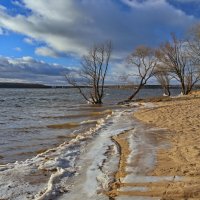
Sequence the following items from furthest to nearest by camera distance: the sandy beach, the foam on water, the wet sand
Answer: the foam on water
the sandy beach
the wet sand

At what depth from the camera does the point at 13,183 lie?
7.98m

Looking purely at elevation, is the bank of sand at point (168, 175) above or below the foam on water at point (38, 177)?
above

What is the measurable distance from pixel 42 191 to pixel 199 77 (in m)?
44.9

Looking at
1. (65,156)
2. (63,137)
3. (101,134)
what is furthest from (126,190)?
(63,137)

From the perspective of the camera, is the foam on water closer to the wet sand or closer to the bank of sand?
the bank of sand

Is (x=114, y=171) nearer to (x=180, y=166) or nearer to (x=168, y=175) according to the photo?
(x=168, y=175)

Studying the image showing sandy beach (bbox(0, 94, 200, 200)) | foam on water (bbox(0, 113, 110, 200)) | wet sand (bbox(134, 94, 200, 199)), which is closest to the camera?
wet sand (bbox(134, 94, 200, 199))

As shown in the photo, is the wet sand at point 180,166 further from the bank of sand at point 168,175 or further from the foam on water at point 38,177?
the foam on water at point 38,177

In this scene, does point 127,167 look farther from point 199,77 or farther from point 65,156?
point 199,77

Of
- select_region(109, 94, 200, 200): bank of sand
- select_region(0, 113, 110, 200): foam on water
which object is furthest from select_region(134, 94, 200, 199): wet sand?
select_region(0, 113, 110, 200): foam on water

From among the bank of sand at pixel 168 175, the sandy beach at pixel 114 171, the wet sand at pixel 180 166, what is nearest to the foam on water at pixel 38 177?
the sandy beach at pixel 114 171

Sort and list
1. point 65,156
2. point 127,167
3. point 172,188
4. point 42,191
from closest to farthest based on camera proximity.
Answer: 1. point 172,188
2. point 42,191
3. point 127,167
4. point 65,156

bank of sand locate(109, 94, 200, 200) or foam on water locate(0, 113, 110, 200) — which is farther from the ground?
bank of sand locate(109, 94, 200, 200)

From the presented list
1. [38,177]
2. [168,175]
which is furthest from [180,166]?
[38,177]
